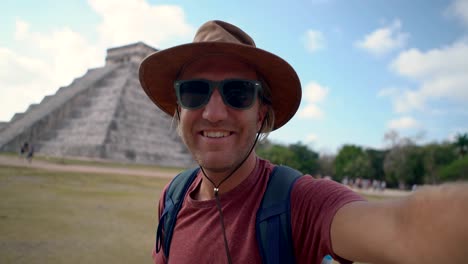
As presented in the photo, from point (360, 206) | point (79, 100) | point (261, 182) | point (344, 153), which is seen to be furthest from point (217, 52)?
point (344, 153)

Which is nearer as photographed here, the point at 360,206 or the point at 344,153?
the point at 360,206

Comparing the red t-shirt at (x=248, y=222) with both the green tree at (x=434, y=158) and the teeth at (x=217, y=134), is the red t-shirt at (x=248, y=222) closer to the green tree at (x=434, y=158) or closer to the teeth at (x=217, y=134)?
the teeth at (x=217, y=134)

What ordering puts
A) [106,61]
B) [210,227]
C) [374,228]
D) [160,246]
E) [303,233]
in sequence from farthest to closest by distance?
[106,61] → [160,246] → [210,227] → [303,233] → [374,228]

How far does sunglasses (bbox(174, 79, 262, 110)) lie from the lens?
5.62 ft

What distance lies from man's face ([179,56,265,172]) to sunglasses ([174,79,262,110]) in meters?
0.03

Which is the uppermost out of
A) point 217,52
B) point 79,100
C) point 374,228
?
point 79,100

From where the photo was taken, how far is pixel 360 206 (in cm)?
113

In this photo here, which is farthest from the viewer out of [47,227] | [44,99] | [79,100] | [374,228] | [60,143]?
[44,99]

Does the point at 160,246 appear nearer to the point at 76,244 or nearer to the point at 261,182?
the point at 261,182

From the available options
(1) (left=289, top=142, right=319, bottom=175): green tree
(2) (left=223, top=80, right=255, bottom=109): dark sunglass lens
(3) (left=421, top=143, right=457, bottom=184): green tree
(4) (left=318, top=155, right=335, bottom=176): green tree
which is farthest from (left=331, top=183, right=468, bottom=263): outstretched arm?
(4) (left=318, top=155, right=335, bottom=176): green tree

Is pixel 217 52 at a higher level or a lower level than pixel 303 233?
higher

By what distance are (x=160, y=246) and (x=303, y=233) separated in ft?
3.16

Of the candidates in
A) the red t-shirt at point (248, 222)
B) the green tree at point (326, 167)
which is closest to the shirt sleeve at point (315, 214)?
the red t-shirt at point (248, 222)

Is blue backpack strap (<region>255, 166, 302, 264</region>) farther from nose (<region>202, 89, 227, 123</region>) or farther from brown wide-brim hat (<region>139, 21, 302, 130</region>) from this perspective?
brown wide-brim hat (<region>139, 21, 302, 130</region>)
